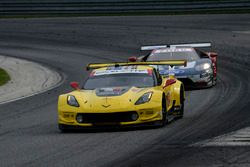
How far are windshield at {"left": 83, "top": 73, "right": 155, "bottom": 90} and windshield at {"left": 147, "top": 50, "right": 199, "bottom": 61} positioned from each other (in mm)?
7949

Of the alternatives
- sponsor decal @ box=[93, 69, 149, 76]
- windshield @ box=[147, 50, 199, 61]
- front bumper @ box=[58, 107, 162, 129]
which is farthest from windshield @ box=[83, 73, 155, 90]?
windshield @ box=[147, 50, 199, 61]

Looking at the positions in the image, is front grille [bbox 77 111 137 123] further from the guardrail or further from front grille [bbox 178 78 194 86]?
the guardrail

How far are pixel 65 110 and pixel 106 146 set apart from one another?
2277 millimetres

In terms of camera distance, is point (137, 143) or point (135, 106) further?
point (135, 106)

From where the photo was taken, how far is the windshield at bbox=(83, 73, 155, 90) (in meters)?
14.3

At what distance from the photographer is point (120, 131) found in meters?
13.3

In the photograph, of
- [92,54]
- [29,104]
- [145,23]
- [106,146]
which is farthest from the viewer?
[145,23]

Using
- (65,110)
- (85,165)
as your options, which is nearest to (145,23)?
(65,110)

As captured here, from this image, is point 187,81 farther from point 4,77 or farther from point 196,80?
point 4,77

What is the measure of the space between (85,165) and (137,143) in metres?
1.91

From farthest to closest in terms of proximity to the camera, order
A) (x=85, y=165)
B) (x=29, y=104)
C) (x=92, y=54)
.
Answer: (x=92, y=54)
(x=29, y=104)
(x=85, y=165)

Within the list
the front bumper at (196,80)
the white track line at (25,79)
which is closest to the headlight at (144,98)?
the white track line at (25,79)

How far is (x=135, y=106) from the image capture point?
43.8 ft

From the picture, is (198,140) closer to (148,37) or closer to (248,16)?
(148,37)
